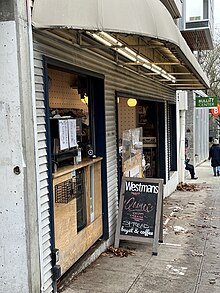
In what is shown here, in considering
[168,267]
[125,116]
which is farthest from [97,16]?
[125,116]

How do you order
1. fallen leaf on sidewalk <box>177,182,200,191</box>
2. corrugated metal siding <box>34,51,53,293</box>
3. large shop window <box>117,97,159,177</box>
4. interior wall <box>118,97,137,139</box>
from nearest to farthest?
corrugated metal siding <box>34,51,53,293</box> < interior wall <box>118,97,137,139</box> < large shop window <box>117,97,159,177</box> < fallen leaf on sidewalk <box>177,182,200,191</box>

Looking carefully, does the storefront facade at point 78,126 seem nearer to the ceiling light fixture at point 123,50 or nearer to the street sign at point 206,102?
the ceiling light fixture at point 123,50

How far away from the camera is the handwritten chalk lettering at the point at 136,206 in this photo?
612 cm

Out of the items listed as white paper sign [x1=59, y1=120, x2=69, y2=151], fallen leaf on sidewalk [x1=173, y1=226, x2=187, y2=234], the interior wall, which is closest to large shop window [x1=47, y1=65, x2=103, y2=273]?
white paper sign [x1=59, y1=120, x2=69, y2=151]

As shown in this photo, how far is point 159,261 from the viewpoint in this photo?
18.7 feet

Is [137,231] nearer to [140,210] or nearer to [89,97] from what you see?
[140,210]

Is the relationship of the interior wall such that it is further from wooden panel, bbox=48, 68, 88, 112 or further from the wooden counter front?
wooden panel, bbox=48, 68, 88, 112

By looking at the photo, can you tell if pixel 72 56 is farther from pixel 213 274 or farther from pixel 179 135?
pixel 179 135

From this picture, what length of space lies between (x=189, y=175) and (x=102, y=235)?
12.8 m

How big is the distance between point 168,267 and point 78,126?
2.37 metres

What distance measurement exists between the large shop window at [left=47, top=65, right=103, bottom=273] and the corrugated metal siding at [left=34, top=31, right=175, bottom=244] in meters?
0.27

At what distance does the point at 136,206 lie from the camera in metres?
6.16

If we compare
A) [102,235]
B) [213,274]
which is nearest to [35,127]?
[102,235]

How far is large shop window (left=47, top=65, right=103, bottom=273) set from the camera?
464 cm
